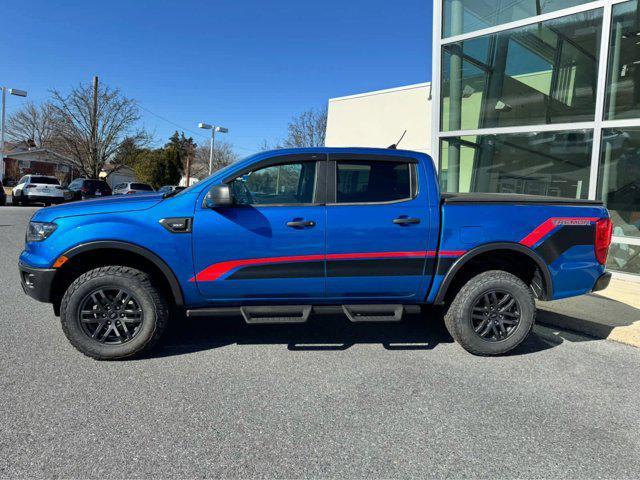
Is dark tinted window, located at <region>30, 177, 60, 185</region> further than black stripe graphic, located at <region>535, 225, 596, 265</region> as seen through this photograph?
Yes

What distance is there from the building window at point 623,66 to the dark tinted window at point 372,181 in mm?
6086

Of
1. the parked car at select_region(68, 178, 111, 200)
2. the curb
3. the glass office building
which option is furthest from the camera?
the parked car at select_region(68, 178, 111, 200)

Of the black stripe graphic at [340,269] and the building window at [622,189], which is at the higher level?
the building window at [622,189]

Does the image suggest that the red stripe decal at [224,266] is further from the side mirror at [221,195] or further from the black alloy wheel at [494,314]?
the black alloy wheel at [494,314]

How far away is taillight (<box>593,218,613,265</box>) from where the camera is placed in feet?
13.3

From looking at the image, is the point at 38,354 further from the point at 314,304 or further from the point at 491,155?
the point at 491,155

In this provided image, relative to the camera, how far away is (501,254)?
412 cm

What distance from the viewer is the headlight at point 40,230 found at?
3.59m

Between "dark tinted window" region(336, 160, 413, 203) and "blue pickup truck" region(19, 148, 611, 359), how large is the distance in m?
0.01

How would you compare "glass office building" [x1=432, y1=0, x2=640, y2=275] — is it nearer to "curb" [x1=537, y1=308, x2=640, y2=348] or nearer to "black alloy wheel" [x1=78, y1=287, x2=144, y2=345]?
"curb" [x1=537, y1=308, x2=640, y2=348]

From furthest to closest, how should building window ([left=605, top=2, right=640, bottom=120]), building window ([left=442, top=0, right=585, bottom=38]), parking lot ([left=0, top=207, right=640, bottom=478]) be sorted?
building window ([left=442, top=0, right=585, bottom=38]), building window ([left=605, top=2, right=640, bottom=120]), parking lot ([left=0, top=207, right=640, bottom=478])

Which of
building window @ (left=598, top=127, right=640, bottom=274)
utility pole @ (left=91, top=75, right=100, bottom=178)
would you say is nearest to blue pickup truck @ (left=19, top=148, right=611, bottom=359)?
building window @ (left=598, top=127, right=640, bottom=274)

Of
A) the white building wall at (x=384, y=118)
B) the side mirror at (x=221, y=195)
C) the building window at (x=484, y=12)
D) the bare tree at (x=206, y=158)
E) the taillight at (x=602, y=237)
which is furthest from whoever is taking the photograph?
the bare tree at (x=206, y=158)

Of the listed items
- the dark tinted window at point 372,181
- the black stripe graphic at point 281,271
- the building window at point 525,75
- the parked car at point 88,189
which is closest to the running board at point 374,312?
the black stripe graphic at point 281,271
